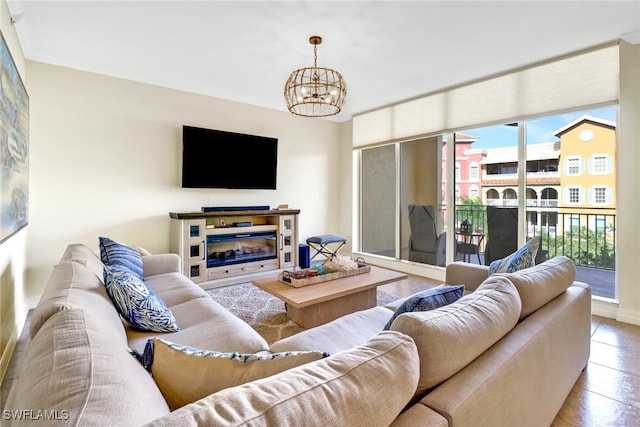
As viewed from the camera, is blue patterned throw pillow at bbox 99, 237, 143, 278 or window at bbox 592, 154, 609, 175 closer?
blue patterned throw pillow at bbox 99, 237, 143, 278

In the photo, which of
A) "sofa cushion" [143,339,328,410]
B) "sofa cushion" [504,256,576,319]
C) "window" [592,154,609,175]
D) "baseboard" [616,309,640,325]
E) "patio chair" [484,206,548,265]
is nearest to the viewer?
"sofa cushion" [143,339,328,410]

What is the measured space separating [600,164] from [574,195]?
372 mm

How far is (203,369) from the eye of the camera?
824 millimetres

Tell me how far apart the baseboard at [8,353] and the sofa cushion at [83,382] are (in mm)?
1706

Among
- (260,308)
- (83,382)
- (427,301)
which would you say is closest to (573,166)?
(427,301)

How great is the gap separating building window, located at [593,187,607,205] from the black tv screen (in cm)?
389

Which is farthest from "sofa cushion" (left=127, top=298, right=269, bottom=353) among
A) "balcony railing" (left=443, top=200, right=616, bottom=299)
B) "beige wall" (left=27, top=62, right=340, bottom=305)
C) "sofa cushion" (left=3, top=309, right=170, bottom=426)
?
"balcony railing" (left=443, top=200, right=616, bottom=299)

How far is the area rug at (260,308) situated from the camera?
8.96 ft

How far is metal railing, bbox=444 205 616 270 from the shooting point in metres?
3.23

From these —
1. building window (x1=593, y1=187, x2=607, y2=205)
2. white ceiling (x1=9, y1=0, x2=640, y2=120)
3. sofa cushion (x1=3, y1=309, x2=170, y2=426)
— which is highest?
white ceiling (x1=9, y1=0, x2=640, y2=120)

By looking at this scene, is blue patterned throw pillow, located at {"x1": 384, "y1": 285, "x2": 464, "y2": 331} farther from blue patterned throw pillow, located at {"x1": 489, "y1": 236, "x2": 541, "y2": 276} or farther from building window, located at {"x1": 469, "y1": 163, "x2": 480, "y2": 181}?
building window, located at {"x1": 469, "y1": 163, "x2": 480, "y2": 181}

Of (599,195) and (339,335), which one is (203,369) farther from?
(599,195)

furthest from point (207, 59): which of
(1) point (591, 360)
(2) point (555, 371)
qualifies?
(1) point (591, 360)

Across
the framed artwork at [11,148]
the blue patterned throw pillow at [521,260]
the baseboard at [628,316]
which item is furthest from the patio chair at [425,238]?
the framed artwork at [11,148]
